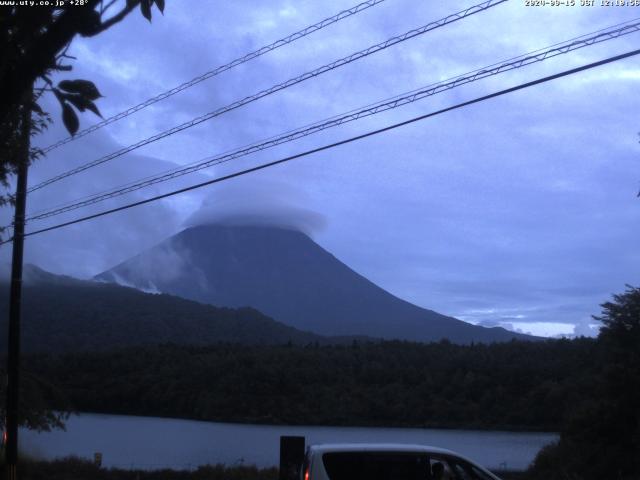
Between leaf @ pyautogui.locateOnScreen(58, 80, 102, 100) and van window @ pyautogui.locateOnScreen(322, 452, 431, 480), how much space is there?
240 inches

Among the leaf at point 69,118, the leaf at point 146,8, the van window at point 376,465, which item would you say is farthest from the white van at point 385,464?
the leaf at point 146,8

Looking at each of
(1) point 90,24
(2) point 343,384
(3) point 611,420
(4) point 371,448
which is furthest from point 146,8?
(2) point 343,384

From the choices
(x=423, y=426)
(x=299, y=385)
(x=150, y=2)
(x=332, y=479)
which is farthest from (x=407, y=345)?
(x=150, y=2)

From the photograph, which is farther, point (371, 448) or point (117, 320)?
point (117, 320)

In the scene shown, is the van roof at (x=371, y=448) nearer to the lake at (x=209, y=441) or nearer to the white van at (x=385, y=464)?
the white van at (x=385, y=464)

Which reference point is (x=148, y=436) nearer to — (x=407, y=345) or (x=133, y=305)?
(x=407, y=345)

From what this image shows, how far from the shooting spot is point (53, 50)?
4230mm

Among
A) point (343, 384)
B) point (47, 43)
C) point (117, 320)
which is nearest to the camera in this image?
point (47, 43)

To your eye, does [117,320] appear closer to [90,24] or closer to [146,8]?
[146,8]

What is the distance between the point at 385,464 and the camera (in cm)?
964

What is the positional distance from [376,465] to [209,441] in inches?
913

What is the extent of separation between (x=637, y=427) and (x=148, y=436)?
66.9 feet

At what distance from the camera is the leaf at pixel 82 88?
4.97 metres

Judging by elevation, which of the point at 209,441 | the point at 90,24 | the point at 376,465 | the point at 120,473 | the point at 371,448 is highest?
the point at 90,24
